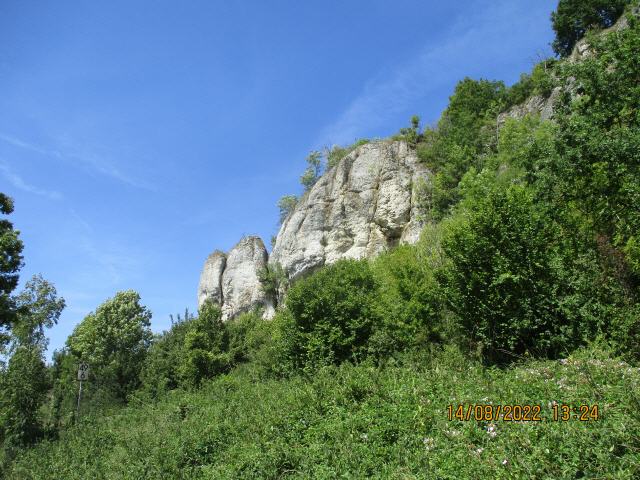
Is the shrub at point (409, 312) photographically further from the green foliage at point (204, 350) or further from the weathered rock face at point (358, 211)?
the weathered rock face at point (358, 211)

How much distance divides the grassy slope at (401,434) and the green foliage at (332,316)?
3979mm

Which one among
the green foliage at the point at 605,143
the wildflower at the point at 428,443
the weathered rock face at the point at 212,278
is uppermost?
the weathered rock face at the point at 212,278

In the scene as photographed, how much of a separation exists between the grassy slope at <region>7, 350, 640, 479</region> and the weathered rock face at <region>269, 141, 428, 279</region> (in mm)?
22785

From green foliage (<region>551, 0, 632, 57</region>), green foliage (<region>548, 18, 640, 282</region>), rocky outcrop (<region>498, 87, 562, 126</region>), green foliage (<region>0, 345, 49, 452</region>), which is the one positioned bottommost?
green foliage (<region>0, 345, 49, 452</region>)

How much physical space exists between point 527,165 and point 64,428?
23529 mm

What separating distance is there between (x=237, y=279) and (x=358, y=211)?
50.0 feet

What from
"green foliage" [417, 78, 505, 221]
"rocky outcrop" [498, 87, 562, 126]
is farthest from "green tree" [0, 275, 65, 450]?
"rocky outcrop" [498, 87, 562, 126]

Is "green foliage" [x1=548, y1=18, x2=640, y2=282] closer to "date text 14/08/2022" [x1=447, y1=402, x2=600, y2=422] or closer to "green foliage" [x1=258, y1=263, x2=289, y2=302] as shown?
"date text 14/08/2022" [x1=447, y1=402, x2=600, y2=422]

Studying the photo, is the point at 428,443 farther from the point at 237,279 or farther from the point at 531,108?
the point at 237,279

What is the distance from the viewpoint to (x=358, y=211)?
37062 millimetres

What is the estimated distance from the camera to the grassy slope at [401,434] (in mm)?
5285

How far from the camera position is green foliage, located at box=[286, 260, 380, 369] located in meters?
17.3

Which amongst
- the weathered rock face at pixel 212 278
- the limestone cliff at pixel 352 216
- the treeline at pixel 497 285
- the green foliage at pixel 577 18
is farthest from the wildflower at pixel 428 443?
the weathered rock face at pixel 212 278

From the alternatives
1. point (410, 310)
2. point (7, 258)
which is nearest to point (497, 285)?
point (410, 310)
